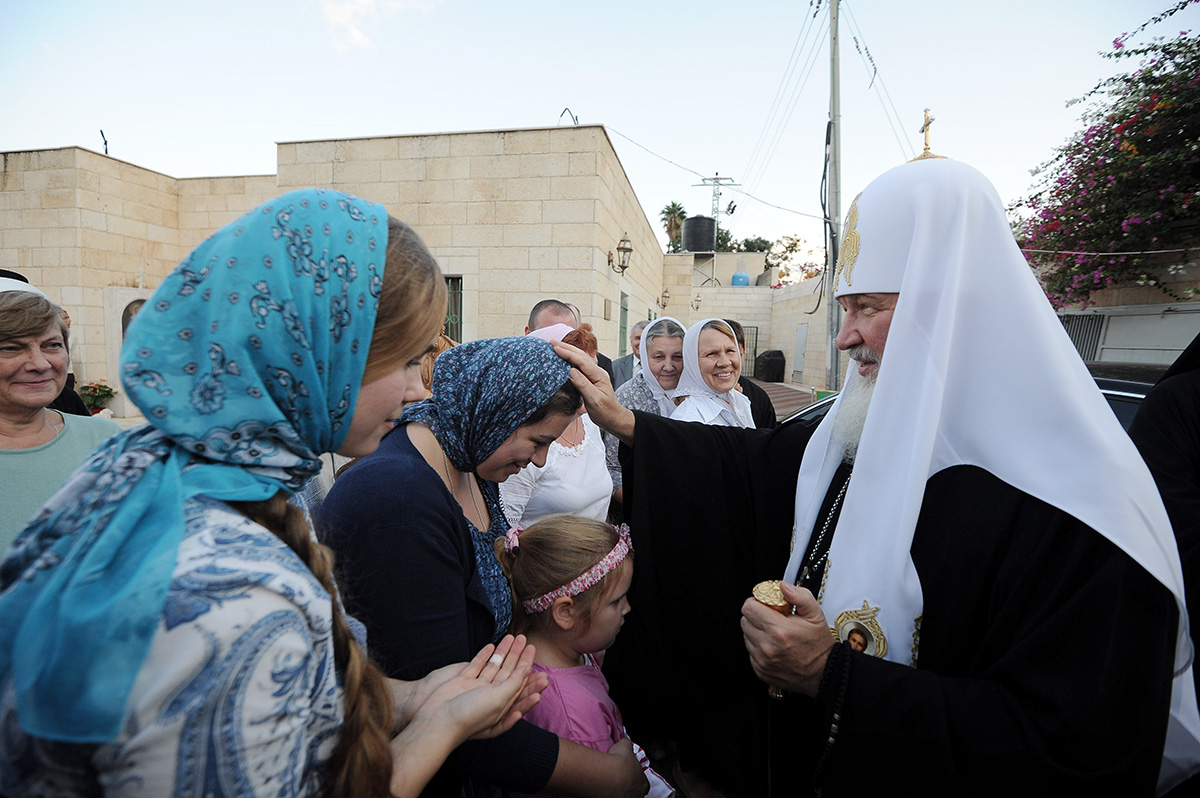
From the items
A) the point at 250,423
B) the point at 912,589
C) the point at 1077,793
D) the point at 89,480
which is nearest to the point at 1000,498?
the point at 912,589

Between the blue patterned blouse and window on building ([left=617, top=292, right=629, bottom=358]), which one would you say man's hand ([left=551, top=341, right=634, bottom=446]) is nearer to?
the blue patterned blouse

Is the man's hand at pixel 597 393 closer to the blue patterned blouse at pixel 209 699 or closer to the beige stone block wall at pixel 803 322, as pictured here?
the blue patterned blouse at pixel 209 699

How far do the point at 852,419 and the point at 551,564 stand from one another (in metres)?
1.16

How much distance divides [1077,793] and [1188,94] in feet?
36.1

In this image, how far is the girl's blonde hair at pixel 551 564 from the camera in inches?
77.6

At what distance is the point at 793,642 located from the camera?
1422 mm

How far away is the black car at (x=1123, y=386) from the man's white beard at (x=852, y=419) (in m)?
0.33

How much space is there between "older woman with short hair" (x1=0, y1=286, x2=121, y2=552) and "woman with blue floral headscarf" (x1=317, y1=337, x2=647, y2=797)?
60.6 inches

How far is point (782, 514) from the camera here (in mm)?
2154

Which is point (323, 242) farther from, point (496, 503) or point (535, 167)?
point (535, 167)

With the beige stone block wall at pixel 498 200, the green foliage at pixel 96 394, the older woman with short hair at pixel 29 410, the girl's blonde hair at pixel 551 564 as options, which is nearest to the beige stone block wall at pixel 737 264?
the beige stone block wall at pixel 498 200

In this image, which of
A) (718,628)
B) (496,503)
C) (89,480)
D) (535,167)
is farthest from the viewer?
(535,167)

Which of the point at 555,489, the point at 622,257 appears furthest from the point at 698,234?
the point at 555,489

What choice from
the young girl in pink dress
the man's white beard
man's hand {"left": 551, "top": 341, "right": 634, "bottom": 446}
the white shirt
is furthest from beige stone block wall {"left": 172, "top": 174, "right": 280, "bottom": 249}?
the man's white beard
